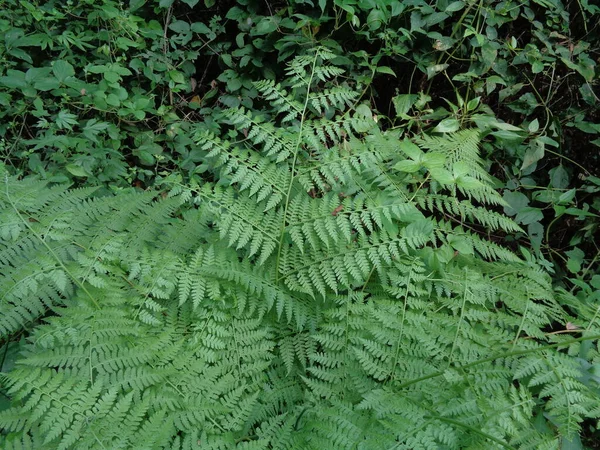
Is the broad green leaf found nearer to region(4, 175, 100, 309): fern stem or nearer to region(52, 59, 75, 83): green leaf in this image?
region(4, 175, 100, 309): fern stem

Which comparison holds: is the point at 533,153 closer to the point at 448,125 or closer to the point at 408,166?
the point at 448,125

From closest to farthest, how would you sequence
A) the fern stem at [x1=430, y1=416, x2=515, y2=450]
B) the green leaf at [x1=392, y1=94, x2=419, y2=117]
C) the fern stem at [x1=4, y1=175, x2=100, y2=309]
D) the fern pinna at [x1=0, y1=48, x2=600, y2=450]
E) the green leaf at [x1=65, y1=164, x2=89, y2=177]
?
the fern stem at [x1=430, y1=416, x2=515, y2=450] → the fern pinna at [x1=0, y1=48, x2=600, y2=450] → the fern stem at [x1=4, y1=175, x2=100, y2=309] → the green leaf at [x1=65, y1=164, x2=89, y2=177] → the green leaf at [x1=392, y1=94, x2=419, y2=117]

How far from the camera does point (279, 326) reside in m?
2.06

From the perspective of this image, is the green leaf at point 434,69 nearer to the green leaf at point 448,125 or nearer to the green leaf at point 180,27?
the green leaf at point 448,125

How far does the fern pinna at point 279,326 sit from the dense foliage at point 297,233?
0.5 inches

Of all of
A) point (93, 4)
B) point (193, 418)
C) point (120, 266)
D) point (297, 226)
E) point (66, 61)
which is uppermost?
point (93, 4)

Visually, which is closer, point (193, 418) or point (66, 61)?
point (193, 418)

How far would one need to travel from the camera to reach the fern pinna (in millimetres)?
1500

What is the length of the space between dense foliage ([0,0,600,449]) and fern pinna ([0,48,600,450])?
0.04 ft

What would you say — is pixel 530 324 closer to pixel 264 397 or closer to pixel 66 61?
pixel 264 397

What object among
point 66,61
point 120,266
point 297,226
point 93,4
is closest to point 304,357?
point 297,226

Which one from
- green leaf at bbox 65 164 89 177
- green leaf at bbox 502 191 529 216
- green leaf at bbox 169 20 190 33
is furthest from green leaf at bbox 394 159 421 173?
green leaf at bbox 169 20 190 33

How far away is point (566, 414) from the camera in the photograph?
5.31 feet

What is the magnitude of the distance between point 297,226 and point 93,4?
2.34 m
